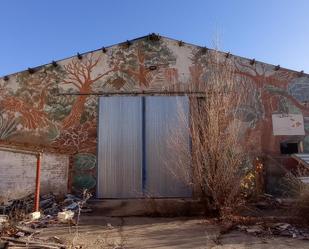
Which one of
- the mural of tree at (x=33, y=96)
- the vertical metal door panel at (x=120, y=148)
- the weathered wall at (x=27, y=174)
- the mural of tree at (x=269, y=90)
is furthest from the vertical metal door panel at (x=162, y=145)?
the mural of tree at (x=33, y=96)

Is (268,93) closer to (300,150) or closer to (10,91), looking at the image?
(300,150)

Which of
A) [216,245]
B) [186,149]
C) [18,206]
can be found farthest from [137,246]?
[18,206]

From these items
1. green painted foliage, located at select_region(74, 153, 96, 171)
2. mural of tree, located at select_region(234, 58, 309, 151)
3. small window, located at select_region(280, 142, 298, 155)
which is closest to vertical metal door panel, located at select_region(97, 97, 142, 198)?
green painted foliage, located at select_region(74, 153, 96, 171)

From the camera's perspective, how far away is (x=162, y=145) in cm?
1359

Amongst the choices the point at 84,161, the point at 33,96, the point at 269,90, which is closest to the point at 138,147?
the point at 84,161

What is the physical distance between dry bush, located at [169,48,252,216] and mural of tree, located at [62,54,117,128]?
13.5ft

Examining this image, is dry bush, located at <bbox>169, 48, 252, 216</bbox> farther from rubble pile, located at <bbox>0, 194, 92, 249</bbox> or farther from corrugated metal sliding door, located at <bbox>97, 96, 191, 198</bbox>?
rubble pile, located at <bbox>0, 194, 92, 249</bbox>

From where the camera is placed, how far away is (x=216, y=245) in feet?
25.6

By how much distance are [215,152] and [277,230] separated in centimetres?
265

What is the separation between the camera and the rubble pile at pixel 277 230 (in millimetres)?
8617

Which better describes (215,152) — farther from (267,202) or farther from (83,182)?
(83,182)

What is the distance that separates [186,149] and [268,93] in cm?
469

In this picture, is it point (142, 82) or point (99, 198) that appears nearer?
point (99, 198)

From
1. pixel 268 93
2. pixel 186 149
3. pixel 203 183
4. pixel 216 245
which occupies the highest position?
pixel 268 93
